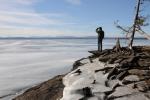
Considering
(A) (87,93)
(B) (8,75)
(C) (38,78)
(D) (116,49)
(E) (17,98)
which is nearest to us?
(A) (87,93)

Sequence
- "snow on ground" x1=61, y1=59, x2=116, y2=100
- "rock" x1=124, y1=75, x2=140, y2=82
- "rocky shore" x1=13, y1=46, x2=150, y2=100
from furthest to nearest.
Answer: "rock" x1=124, y1=75, x2=140, y2=82, "snow on ground" x1=61, y1=59, x2=116, y2=100, "rocky shore" x1=13, y1=46, x2=150, y2=100

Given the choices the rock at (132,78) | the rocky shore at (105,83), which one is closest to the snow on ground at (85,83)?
the rocky shore at (105,83)

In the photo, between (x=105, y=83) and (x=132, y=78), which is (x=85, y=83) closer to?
(x=105, y=83)

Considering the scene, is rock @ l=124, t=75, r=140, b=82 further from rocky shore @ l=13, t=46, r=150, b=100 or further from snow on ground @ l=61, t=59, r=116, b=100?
snow on ground @ l=61, t=59, r=116, b=100

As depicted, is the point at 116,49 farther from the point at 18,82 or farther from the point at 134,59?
the point at 18,82

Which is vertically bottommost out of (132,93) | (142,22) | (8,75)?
(8,75)

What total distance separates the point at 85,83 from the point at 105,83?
114 cm

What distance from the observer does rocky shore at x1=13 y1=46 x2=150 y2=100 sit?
1481cm

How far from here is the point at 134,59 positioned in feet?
62.1

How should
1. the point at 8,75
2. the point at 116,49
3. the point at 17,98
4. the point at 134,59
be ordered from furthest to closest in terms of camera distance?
1. the point at 8,75
2. the point at 116,49
3. the point at 17,98
4. the point at 134,59

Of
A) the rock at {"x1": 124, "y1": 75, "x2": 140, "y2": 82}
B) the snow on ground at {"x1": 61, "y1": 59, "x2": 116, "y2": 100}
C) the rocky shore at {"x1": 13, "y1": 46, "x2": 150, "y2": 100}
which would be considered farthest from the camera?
the rock at {"x1": 124, "y1": 75, "x2": 140, "y2": 82}

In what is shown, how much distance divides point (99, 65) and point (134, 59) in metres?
2.69

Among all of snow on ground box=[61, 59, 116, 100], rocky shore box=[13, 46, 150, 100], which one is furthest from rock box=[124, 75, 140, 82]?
snow on ground box=[61, 59, 116, 100]

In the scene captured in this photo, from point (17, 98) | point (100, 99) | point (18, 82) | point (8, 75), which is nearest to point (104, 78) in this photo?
→ point (100, 99)
